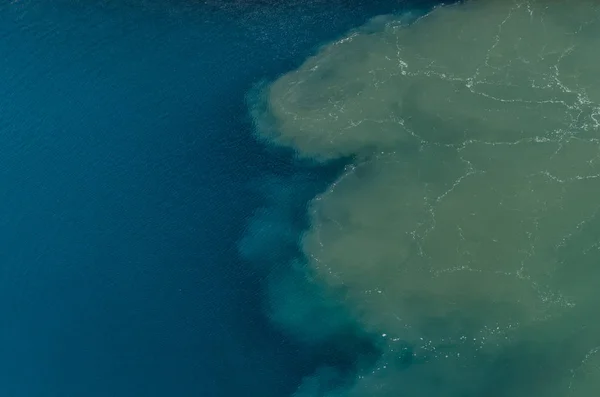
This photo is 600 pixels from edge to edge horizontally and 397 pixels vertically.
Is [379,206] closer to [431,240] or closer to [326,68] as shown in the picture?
[431,240]

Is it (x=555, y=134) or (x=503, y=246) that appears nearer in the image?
(x=503, y=246)

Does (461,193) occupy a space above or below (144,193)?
below

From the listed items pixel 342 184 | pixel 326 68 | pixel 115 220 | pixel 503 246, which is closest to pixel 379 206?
pixel 342 184
